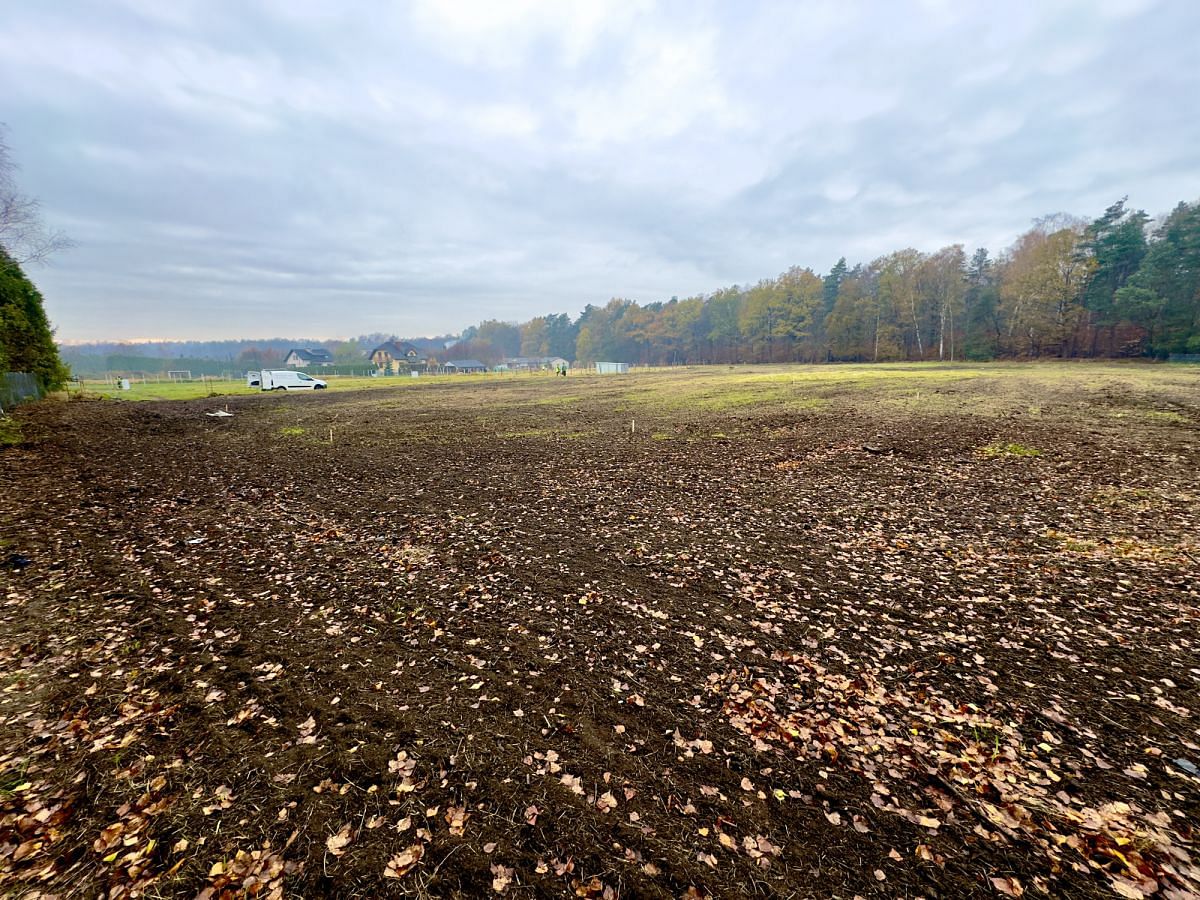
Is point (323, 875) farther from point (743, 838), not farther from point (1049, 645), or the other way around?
point (1049, 645)

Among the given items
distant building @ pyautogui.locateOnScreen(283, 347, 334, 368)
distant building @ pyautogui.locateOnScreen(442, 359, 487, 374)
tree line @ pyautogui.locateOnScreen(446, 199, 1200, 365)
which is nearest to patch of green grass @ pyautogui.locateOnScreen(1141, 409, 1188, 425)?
tree line @ pyautogui.locateOnScreen(446, 199, 1200, 365)

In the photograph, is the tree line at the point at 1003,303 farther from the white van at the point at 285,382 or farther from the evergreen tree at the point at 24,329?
the evergreen tree at the point at 24,329

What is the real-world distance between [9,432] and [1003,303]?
4042 inches

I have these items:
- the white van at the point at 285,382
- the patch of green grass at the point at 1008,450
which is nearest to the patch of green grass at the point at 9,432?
the patch of green grass at the point at 1008,450

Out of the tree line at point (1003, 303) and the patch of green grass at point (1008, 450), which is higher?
the tree line at point (1003, 303)

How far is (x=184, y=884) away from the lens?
3.40m

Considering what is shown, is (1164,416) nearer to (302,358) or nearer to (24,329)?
(24,329)

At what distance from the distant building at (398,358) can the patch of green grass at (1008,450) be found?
11966 centimetres

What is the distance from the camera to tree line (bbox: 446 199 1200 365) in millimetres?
58375

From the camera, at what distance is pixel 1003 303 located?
240ft

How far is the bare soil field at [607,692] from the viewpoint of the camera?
3637 millimetres

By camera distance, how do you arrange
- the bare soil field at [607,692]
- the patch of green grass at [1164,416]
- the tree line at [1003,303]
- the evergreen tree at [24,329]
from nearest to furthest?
the bare soil field at [607,692] → the patch of green grass at [1164,416] → the evergreen tree at [24,329] → the tree line at [1003,303]

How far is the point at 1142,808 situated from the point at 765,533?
Result: 6606mm

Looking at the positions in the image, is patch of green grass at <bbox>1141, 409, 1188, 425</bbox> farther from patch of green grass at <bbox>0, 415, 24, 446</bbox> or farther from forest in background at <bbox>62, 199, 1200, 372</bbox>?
forest in background at <bbox>62, 199, 1200, 372</bbox>
